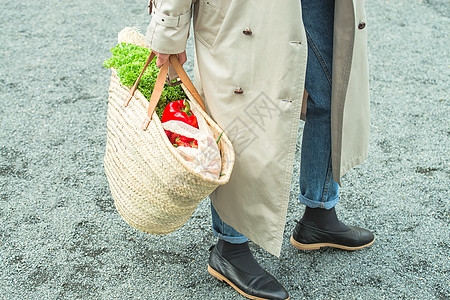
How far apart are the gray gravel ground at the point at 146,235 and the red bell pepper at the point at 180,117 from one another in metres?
0.76

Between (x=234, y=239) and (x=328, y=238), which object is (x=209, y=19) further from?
(x=328, y=238)

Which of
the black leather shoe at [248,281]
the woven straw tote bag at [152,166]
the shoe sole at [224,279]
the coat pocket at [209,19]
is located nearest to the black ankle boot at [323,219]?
the black leather shoe at [248,281]

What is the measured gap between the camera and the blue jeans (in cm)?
177

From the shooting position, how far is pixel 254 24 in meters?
1.56

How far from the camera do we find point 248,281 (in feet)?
6.77

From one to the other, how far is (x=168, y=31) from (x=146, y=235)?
1.12 metres

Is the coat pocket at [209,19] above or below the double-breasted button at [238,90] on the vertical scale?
above

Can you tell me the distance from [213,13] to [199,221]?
1.19 meters

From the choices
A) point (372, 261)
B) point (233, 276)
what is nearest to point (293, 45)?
point (233, 276)

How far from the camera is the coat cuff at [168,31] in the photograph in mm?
1609

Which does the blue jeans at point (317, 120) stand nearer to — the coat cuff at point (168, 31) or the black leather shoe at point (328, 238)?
the black leather shoe at point (328, 238)

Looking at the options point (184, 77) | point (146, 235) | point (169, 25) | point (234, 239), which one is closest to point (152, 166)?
point (184, 77)

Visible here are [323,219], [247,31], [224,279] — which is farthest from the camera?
[323,219]

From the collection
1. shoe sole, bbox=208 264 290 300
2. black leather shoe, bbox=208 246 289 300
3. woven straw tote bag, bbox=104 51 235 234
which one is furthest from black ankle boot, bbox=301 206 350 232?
woven straw tote bag, bbox=104 51 235 234
